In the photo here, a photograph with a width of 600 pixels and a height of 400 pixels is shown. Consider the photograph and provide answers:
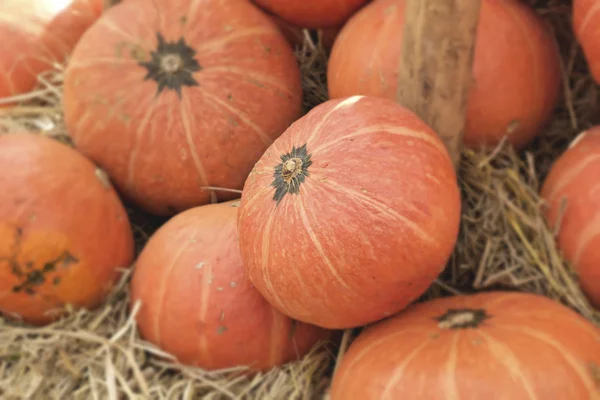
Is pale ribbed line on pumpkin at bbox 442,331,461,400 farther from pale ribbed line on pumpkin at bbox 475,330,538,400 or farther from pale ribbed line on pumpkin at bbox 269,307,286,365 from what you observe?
pale ribbed line on pumpkin at bbox 269,307,286,365

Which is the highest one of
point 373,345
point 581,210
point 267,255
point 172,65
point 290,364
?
point 172,65

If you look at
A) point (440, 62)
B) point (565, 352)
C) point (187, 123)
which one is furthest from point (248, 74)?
point (565, 352)

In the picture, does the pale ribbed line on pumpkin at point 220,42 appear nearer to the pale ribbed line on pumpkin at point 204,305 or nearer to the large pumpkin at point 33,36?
the pale ribbed line on pumpkin at point 204,305

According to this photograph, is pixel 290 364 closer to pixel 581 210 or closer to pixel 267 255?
pixel 267 255

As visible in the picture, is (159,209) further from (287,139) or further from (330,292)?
(330,292)

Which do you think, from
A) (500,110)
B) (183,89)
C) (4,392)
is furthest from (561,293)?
(4,392)

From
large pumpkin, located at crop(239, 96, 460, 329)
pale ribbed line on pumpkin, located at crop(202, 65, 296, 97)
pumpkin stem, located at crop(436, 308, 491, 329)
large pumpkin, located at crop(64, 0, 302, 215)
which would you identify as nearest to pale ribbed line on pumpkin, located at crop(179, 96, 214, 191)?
large pumpkin, located at crop(64, 0, 302, 215)
